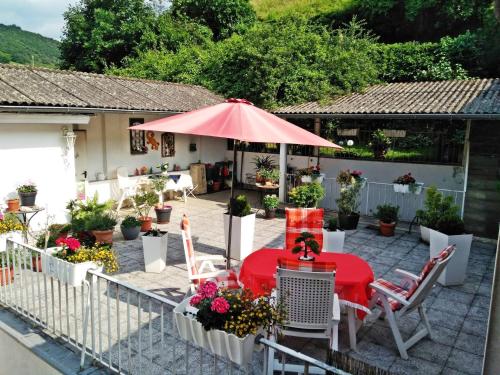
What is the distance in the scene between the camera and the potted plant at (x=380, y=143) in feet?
39.4

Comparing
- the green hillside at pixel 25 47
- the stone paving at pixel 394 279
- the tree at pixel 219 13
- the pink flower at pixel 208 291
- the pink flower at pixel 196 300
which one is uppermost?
the tree at pixel 219 13

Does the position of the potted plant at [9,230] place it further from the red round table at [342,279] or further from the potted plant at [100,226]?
the red round table at [342,279]

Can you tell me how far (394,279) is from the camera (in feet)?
21.7

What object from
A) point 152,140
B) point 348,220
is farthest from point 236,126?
point 152,140

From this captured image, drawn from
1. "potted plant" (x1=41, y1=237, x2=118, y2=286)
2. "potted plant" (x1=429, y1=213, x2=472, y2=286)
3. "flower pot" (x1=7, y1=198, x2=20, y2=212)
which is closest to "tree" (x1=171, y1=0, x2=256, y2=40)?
"flower pot" (x1=7, y1=198, x2=20, y2=212)

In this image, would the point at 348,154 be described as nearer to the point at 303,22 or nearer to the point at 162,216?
the point at 162,216

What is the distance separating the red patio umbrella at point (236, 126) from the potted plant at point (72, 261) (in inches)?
67.2

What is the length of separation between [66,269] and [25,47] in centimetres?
3011

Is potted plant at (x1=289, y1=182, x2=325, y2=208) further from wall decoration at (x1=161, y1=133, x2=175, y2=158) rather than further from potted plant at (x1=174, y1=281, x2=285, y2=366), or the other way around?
potted plant at (x1=174, y1=281, x2=285, y2=366)

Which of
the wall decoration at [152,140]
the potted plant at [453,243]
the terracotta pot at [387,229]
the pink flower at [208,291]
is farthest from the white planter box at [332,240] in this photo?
the wall decoration at [152,140]

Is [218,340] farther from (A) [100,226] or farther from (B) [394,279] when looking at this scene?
(A) [100,226]

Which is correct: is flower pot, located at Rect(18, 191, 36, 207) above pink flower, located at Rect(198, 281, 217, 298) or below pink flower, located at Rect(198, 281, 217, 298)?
below

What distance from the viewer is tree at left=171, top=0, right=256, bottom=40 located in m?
25.5

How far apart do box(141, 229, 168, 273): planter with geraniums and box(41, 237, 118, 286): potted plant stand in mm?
1950
